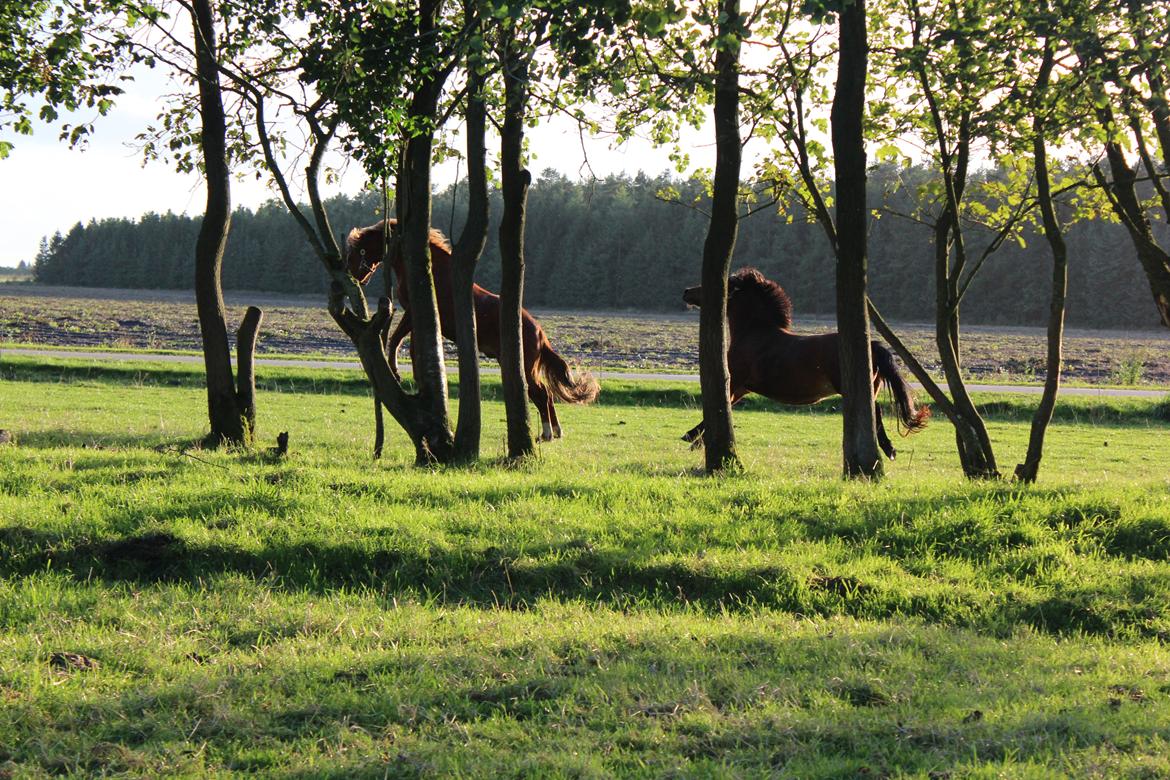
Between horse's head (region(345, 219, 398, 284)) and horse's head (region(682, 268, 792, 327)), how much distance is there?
560 centimetres

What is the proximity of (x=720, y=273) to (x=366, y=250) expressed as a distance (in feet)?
19.7

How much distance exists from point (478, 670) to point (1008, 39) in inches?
291

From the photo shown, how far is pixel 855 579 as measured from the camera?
7.16 metres

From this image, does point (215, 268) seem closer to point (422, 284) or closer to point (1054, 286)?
point (422, 284)

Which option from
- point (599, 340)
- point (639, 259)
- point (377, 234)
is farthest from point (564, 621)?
point (639, 259)

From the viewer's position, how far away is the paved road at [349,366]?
27734mm

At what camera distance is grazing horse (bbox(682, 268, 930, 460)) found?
16.1 metres

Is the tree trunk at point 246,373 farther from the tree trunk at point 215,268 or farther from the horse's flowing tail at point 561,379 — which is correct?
the horse's flowing tail at point 561,379

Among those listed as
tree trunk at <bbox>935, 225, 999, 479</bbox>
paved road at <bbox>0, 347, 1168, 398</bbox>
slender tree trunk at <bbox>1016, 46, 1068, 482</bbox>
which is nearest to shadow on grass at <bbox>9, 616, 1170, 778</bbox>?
slender tree trunk at <bbox>1016, 46, 1068, 482</bbox>

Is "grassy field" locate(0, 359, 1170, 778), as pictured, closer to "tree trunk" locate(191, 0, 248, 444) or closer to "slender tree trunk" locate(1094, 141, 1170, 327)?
"tree trunk" locate(191, 0, 248, 444)

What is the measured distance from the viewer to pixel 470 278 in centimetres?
1162

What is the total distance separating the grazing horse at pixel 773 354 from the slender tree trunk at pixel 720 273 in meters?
4.11

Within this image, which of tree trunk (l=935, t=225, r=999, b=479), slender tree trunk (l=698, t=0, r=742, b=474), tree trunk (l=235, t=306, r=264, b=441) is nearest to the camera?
slender tree trunk (l=698, t=0, r=742, b=474)

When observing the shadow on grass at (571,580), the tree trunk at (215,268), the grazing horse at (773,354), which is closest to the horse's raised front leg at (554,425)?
the grazing horse at (773,354)
